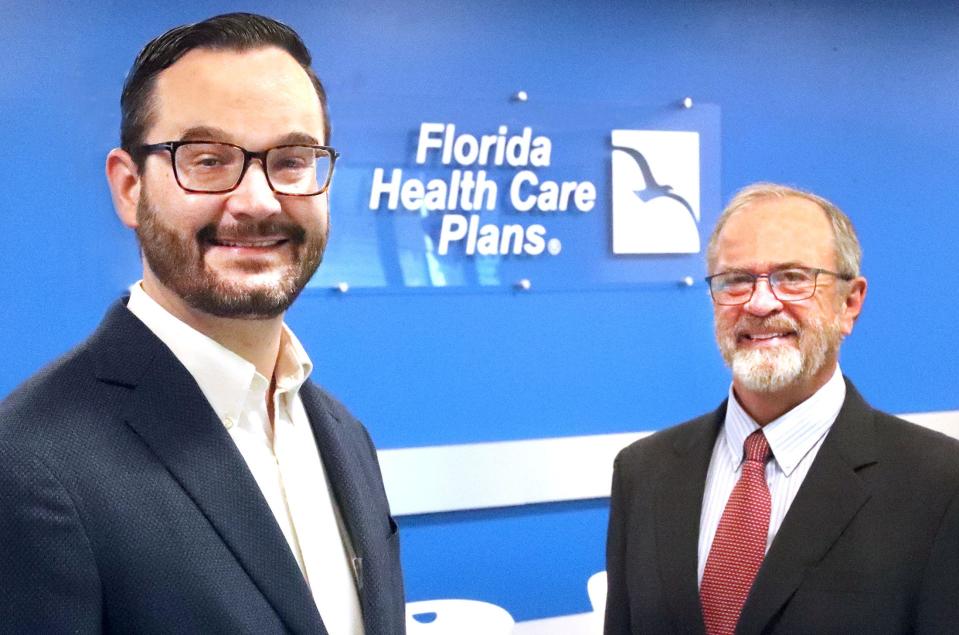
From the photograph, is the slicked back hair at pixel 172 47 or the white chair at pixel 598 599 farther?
the white chair at pixel 598 599

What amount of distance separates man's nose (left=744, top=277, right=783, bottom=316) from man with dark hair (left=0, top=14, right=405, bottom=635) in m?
1.08

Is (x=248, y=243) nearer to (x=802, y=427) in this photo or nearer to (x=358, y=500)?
(x=358, y=500)

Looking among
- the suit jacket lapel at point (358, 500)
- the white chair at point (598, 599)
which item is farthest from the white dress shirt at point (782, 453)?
the white chair at point (598, 599)

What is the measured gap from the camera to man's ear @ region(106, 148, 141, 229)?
1520 mm

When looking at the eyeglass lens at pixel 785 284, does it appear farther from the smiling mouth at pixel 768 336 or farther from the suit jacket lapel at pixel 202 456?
the suit jacket lapel at pixel 202 456

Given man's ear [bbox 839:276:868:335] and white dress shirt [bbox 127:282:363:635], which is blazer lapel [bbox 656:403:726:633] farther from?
white dress shirt [bbox 127:282:363:635]

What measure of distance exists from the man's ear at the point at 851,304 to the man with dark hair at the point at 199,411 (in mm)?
1291

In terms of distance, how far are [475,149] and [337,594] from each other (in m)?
2.72

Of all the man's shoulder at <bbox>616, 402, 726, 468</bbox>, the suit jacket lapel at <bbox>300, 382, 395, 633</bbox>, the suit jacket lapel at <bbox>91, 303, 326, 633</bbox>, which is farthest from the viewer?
the man's shoulder at <bbox>616, 402, 726, 468</bbox>

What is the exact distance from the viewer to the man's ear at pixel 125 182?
1520 millimetres

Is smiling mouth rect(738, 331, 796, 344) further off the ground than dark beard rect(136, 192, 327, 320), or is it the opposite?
dark beard rect(136, 192, 327, 320)

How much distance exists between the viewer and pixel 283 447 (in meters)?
1.62

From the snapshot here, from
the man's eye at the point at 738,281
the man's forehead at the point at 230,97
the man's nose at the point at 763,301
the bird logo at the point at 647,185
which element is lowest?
the man's nose at the point at 763,301

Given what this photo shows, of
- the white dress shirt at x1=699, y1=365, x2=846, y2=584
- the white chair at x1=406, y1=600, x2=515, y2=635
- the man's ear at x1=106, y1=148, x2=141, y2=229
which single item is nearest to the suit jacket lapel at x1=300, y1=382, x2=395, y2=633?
the man's ear at x1=106, y1=148, x2=141, y2=229
